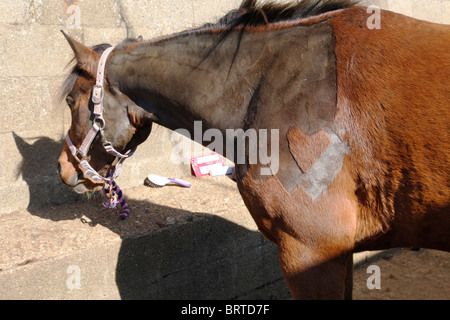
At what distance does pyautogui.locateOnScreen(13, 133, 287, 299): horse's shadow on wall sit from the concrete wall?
0.04ft

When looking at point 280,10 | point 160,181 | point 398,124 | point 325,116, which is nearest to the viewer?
point 398,124

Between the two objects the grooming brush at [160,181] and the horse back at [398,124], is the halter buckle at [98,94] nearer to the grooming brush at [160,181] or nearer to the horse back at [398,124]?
the horse back at [398,124]

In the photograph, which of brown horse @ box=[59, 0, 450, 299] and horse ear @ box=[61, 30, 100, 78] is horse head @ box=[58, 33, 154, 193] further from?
brown horse @ box=[59, 0, 450, 299]

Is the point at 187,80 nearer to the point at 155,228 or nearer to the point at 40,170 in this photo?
the point at 155,228

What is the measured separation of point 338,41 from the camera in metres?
2.04

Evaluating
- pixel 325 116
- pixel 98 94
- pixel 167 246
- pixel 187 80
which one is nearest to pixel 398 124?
pixel 325 116

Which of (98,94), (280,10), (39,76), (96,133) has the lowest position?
(96,133)

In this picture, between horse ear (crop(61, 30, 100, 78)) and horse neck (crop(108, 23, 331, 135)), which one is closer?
horse neck (crop(108, 23, 331, 135))

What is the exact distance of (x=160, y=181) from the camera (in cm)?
400

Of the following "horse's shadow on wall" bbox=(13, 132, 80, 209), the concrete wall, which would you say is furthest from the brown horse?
"horse's shadow on wall" bbox=(13, 132, 80, 209)

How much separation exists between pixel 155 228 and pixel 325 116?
5.31ft

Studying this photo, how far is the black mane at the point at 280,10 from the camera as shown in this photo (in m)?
2.24

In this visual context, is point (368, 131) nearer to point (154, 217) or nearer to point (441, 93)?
point (441, 93)

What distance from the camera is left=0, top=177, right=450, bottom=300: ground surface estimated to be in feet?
9.42
